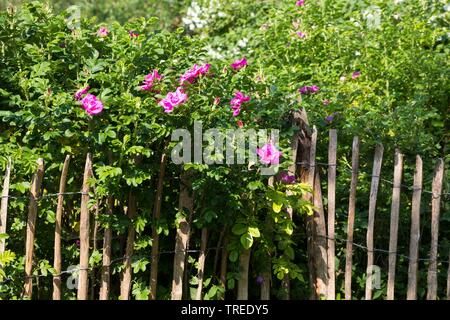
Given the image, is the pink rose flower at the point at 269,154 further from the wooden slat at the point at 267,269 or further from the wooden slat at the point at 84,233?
the wooden slat at the point at 84,233

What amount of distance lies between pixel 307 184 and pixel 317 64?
145cm

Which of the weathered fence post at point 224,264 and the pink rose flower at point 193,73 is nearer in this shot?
the pink rose flower at point 193,73

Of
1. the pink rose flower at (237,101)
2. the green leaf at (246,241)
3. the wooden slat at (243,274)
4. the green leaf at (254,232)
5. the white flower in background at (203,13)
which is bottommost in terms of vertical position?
the wooden slat at (243,274)

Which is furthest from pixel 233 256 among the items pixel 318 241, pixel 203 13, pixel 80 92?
pixel 203 13

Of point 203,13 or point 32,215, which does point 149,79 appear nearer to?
point 32,215

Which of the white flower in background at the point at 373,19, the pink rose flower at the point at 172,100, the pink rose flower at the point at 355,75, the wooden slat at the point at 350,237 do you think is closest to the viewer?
the pink rose flower at the point at 172,100

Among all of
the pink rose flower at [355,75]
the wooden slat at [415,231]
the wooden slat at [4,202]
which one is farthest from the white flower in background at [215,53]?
the wooden slat at [4,202]

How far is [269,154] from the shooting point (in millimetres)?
3342

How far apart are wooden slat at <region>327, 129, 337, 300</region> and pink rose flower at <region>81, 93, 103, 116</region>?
42.8 inches

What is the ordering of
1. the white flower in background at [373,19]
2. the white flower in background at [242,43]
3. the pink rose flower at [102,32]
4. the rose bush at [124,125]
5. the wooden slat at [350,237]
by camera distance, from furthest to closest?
the white flower in background at [242,43] → the white flower in background at [373,19] → the pink rose flower at [102,32] → the wooden slat at [350,237] → the rose bush at [124,125]

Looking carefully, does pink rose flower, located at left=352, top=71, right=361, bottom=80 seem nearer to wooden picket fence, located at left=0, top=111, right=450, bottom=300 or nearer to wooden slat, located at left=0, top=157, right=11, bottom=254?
wooden picket fence, located at left=0, top=111, right=450, bottom=300

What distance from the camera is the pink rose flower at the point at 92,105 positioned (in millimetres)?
3334

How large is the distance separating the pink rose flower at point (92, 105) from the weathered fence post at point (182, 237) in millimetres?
533
